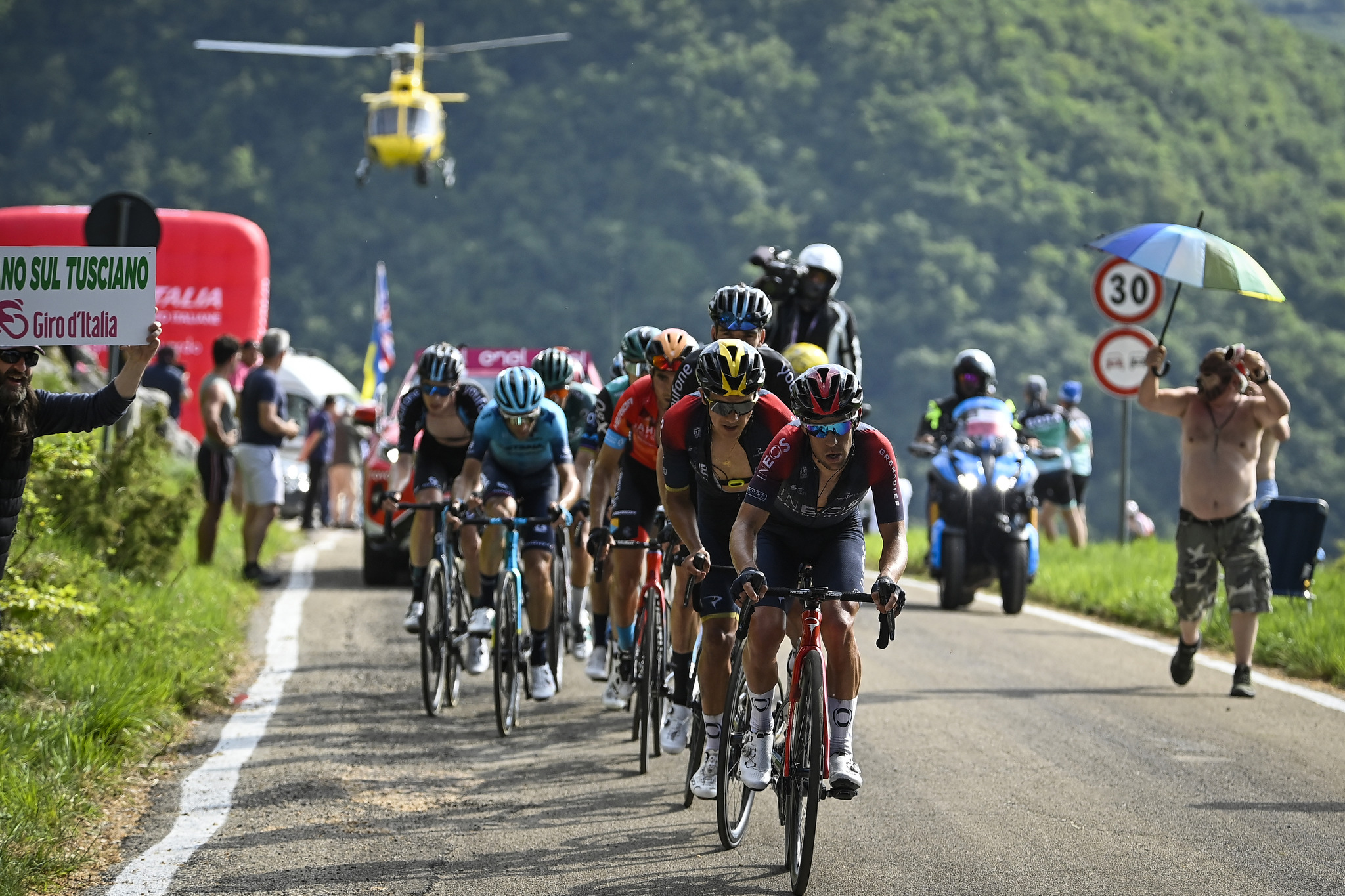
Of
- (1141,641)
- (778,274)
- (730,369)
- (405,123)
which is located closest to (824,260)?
(778,274)

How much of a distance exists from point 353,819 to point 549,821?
0.79 m

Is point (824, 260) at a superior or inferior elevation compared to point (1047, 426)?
superior

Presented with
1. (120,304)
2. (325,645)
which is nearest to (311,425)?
(325,645)

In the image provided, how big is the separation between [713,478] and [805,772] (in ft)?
5.32

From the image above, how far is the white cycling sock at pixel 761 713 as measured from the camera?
6.18 m

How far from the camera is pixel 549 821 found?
677 centimetres

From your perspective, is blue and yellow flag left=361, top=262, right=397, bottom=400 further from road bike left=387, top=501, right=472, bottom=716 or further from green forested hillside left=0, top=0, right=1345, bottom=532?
green forested hillside left=0, top=0, right=1345, bottom=532

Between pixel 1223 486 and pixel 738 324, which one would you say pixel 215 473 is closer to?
pixel 738 324

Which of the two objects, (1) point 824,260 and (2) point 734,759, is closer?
(2) point 734,759

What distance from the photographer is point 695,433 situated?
698 centimetres

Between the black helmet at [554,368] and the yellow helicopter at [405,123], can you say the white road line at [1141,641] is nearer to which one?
the black helmet at [554,368]

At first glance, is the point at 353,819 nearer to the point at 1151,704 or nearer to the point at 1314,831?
the point at 1314,831

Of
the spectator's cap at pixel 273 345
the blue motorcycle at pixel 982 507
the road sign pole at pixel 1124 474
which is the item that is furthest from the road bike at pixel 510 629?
the road sign pole at pixel 1124 474

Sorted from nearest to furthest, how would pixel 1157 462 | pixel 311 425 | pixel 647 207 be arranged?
1. pixel 311 425
2. pixel 1157 462
3. pixel 647 207
